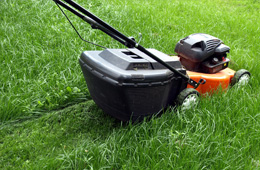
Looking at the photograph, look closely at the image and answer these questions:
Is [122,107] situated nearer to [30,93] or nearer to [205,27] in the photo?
[30,93]

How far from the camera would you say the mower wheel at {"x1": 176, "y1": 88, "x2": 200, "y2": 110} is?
89.0 inches

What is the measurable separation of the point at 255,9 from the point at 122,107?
190 inches

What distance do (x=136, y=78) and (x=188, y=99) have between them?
64 cm

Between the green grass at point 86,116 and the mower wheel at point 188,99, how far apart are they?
6cm

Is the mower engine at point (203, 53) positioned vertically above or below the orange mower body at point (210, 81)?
above

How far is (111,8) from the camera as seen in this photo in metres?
4.47

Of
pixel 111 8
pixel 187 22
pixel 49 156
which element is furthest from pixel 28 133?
pixel 187 22

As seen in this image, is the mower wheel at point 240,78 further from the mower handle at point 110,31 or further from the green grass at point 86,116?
the mower handle at point 110,31

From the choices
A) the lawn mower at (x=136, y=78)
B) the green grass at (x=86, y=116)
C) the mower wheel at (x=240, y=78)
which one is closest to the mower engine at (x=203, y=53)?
the lawn mower at (x=136, y=78)

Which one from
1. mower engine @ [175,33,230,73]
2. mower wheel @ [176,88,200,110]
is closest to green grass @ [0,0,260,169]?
mower wheel @ [176,88,200,110]

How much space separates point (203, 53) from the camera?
2500 millimetres

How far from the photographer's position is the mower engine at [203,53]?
8.25 feet

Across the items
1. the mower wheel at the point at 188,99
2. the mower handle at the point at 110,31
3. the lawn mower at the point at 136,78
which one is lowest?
the mower wheel at the point at 188,99

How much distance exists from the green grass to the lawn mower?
0.14 m
